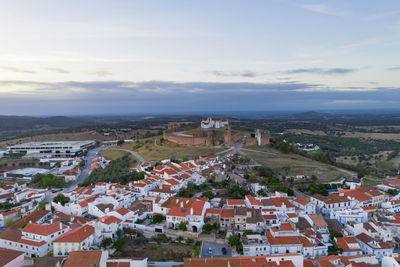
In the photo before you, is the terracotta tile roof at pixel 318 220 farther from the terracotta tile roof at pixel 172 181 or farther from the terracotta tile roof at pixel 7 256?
the terracotta tile roof at pixel 7 256

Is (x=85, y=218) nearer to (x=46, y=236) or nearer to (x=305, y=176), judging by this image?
(x=46, y=236)

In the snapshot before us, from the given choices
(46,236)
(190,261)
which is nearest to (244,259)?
(190,261)

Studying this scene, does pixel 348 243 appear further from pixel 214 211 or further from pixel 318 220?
pixel 214 211

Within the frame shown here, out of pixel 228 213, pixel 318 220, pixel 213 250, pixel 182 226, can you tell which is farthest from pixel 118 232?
pixel 318 220

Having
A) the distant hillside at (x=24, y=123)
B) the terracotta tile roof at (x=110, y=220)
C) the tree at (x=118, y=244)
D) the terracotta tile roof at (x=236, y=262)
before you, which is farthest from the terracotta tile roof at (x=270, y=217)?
the distant hillside at (x=24, y=123)

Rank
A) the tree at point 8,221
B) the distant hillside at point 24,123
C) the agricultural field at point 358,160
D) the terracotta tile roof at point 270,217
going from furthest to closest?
the distant hillside at point 24,123 → the agricultural field at point 358,160 → the tree at point 8,221 → the terracotta tile roof at point 270,217
